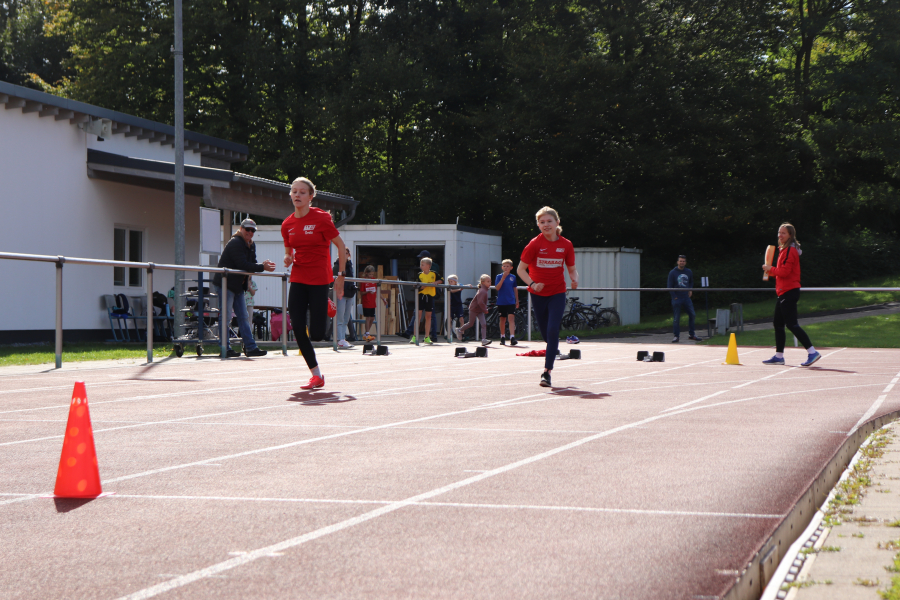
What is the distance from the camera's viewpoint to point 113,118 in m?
21.0

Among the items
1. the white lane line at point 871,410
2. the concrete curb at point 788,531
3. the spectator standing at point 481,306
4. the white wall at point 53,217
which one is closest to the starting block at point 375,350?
the spectator standing at point 481,306

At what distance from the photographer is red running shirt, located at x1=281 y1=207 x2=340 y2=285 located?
9203 millimetres

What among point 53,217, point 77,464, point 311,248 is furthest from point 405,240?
point 77,464

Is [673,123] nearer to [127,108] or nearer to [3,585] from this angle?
[127,108]

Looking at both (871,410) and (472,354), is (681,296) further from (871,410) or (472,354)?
(871,410)

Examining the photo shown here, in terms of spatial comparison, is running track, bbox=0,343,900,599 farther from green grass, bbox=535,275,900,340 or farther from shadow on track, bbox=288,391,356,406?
green grass, bbox=535,275,900,340

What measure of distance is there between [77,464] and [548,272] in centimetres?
656

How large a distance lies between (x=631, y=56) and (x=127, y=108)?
19738mm

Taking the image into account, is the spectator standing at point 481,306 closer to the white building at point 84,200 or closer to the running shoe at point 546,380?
the white building at point 84,200

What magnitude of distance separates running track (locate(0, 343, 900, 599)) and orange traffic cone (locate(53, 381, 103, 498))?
11cm

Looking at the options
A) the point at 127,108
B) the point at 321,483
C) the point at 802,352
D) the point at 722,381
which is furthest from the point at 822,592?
the point at 127,108

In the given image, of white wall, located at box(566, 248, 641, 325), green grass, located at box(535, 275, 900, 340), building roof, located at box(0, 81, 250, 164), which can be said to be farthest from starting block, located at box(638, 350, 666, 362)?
white wall, located at box(566, 248, 641, 325)

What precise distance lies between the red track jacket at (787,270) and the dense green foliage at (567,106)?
846 inches

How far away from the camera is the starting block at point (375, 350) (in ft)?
51.0
